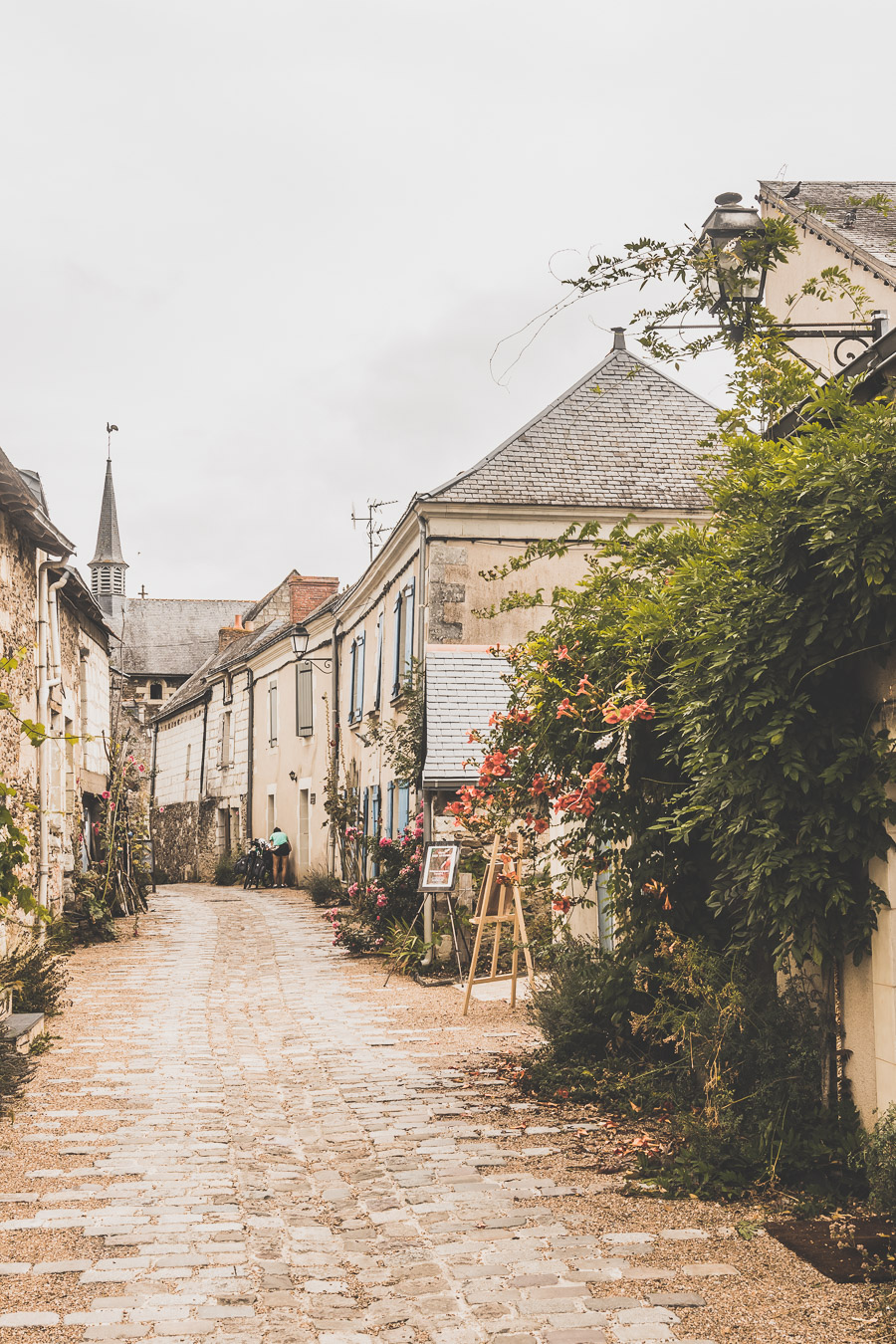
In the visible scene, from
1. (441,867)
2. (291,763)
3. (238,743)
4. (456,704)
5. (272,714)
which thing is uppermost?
(272,714)

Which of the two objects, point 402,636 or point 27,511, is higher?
point 27,511

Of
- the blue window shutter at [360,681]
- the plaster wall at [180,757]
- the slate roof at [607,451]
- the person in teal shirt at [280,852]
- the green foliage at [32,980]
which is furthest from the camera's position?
the plaster wall at [180,757]

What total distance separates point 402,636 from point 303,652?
6.09 metres

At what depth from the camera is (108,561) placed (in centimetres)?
5712

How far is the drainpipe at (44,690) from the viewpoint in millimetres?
11445

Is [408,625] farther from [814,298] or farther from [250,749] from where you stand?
[250,749]

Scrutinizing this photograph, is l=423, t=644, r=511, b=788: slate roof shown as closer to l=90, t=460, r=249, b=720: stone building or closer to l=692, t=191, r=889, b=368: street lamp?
l=692, t=191, r=889, b=368: street lamp

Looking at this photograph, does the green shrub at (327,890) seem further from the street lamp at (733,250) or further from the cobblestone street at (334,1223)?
the street lamp at (733,250)

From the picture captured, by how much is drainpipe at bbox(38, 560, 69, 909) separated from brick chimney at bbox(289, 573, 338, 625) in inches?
558

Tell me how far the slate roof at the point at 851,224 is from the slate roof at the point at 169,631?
132 ft

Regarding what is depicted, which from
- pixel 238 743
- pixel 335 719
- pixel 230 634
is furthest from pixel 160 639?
pixel 335 719

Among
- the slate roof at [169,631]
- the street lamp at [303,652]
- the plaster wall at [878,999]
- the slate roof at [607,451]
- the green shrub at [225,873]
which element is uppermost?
the slate roof at [169,631]

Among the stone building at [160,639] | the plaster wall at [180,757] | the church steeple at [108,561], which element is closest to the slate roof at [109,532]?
the church steeple at [108,561]

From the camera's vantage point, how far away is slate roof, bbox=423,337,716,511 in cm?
1430
